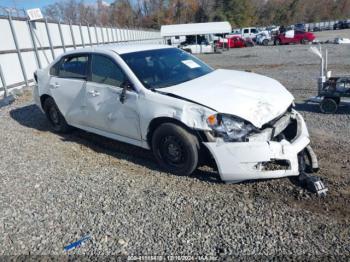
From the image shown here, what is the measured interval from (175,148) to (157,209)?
83 centimetres

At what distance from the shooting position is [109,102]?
4.25m

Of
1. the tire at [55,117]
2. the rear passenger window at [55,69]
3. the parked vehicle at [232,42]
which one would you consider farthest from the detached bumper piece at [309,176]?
the parked vehicle at [232,42]

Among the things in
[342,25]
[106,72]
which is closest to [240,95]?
[106,72]

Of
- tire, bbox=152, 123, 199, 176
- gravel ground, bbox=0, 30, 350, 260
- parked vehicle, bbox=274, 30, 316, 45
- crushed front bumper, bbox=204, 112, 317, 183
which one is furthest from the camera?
parked vehicle, bbox=274, 30, 316, 45

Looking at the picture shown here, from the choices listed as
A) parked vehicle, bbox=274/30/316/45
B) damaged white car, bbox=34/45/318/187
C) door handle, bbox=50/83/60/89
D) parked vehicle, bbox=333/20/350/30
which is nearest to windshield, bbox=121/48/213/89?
damaged white car, bbox=34/45/318/187

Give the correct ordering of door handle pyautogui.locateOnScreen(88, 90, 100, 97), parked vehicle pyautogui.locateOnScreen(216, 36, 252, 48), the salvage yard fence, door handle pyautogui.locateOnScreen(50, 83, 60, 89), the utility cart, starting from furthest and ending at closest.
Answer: parked vehicle pyautogui.locateOnScreen(216, 36, 252, 48)
the salvage yard fence
the utility cart
door handle pyautogui.locateOnScreen(50, 83, 60, 89)
door handle pyautogui.locateOnScreen(88, 90, 100, 97)

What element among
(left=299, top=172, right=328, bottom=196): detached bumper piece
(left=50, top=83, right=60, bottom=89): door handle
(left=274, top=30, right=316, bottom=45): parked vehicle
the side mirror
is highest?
the side mirror

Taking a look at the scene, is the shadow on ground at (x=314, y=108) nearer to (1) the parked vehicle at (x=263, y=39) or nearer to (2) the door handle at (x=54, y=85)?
(2) the door handle at (x=54, y=85)

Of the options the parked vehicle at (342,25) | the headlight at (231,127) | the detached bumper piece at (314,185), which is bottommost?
the parked vehicle at (342,25)

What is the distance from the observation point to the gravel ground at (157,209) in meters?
2.57

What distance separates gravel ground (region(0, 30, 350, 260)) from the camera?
2.57 m

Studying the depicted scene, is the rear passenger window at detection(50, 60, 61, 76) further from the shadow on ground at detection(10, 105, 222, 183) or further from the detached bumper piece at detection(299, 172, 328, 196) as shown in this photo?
the detached bumper piece at detection(299, 172, 328, 196)

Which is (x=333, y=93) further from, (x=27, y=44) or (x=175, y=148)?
(x=27, y=44)

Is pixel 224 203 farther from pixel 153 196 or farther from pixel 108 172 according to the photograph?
pixel 108 172
